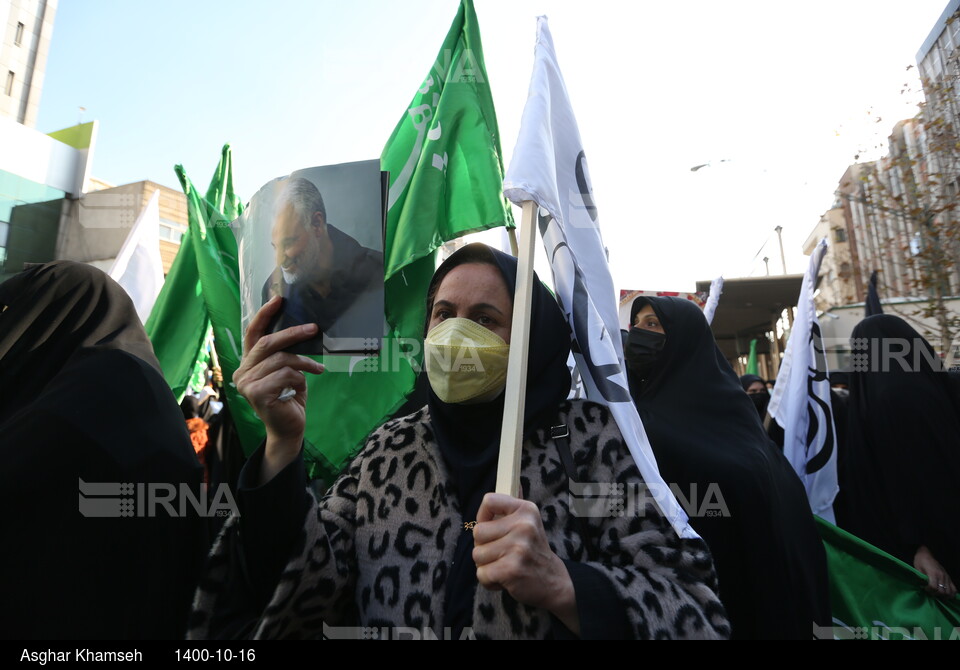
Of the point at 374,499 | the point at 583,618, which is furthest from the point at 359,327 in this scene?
the point at 583,618

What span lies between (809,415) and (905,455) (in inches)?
18.7

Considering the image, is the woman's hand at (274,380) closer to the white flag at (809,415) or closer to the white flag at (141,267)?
the white flag at (809,415)

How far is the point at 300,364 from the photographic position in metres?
1.45

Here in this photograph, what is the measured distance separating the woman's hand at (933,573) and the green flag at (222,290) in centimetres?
337

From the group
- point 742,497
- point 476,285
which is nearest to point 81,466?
point 476,285

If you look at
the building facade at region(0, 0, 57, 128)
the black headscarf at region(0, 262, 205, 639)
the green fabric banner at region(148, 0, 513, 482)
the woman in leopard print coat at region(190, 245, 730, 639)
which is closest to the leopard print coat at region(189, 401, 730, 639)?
the woman in leopard print coat at region(190, 245, 730, 639)

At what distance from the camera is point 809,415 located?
3.42 meters

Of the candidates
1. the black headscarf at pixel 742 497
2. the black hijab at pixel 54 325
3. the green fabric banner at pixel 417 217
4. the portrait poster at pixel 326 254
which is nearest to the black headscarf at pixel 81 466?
the black hijab at pixel 54 325

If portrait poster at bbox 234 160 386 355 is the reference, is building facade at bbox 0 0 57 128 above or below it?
above

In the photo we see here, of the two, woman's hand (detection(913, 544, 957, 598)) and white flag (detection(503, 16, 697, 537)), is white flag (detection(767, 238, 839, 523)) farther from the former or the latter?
white flag (detection(503, 16, 697, 537))

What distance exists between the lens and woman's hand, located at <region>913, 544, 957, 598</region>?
277 centimetres

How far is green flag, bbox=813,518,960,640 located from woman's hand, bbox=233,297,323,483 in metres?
2.52

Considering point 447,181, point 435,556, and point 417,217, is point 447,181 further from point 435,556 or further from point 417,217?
point 435,556

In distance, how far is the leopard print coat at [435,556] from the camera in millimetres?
1343
